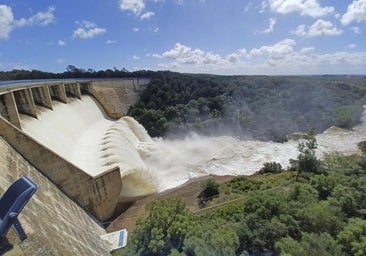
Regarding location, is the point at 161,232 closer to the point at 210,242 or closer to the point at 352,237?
the point at 210,242

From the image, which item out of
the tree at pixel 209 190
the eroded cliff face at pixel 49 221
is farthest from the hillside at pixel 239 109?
the eroded cliff face at pixel 49 221

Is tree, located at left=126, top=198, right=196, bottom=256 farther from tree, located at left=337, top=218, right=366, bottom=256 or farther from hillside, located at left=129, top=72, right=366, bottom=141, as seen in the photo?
hillside, located at left=129, top=72, right=366, bottom=141

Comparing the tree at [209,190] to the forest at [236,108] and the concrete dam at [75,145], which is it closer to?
the concrete dam at [75,145]

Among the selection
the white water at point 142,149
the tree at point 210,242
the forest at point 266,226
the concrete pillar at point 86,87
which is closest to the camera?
the tree at point 210,242

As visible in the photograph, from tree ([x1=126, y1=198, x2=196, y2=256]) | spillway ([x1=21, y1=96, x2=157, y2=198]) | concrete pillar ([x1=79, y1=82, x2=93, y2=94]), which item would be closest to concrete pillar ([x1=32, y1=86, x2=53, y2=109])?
spillway ([x1=21, y1=96, x2=157, y2=198])

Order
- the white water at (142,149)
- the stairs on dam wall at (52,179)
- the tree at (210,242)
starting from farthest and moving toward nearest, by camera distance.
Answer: the white water at (142,149) < the stairs on dam wall at (52,179) < the tree at (210,242)

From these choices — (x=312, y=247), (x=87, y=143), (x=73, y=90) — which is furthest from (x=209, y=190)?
(x=73, y=90)

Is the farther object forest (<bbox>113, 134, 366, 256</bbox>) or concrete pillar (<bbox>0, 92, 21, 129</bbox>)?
concrete pillar (<bbox>0, 92, 21, 129</bbox>)
